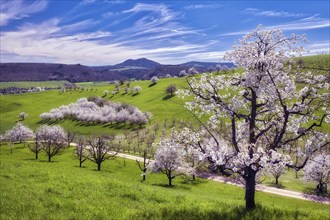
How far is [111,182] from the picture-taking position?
1933 cm

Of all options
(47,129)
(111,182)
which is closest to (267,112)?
(111,182)

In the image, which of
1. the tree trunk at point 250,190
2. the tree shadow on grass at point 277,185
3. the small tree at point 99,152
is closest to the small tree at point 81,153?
the small tree at point 99,152

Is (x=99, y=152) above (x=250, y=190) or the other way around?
the other way around

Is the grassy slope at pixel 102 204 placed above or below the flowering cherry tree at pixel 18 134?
above

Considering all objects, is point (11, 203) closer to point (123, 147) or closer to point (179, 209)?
point (179, 209)

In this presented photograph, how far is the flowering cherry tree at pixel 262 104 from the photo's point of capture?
535 inches

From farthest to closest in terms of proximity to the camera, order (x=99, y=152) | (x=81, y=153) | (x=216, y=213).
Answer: (x=81, y=153)
(x=99, y=152)
(x=216, y=213)

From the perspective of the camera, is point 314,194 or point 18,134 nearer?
point 314,194

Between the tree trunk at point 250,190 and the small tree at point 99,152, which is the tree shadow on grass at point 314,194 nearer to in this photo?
the small tree at point 99,152

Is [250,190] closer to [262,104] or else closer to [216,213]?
[216,213]

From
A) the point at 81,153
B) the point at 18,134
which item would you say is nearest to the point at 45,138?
the point at 81,153

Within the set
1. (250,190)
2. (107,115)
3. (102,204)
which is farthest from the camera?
(107,115)

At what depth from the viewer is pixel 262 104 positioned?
14.7 meters

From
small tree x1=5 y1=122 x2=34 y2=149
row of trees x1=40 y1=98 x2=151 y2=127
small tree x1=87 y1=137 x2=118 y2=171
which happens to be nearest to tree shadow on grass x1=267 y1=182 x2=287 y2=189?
small tree x1=87 y1=137 x2=118 y2=171
